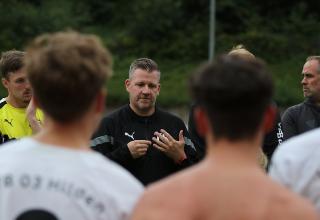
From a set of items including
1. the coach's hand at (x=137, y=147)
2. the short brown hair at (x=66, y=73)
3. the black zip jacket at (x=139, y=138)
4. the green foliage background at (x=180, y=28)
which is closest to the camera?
the short brown hair at (x=66, y=73)

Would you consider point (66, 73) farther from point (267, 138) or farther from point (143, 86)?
point (267, 138)

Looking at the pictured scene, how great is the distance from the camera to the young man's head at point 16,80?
20.0 feet

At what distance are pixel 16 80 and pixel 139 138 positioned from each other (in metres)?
1.06

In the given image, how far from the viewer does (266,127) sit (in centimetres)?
291

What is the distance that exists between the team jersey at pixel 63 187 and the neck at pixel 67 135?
0.03 meters

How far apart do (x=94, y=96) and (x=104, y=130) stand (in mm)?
3188

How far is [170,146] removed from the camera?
6.00 metres

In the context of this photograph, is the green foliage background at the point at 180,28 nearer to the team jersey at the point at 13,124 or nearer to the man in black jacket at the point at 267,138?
the man in black jacket at the point at 267,138

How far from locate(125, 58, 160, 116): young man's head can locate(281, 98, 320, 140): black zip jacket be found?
1.35m

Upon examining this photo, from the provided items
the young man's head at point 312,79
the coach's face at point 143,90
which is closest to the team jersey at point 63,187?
the coach's face at point 143,90

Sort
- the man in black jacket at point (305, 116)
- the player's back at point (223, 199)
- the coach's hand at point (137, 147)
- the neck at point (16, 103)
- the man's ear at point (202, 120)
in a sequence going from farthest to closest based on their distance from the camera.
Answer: the man in black jacket at point (305, 116)
the neck at point (16, 103)
the coach's hand at point (137, 147)
the man's ear at point (202, 120)
the player's back at point (223, 199)

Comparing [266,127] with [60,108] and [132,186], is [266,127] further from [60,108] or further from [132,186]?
[60,108]

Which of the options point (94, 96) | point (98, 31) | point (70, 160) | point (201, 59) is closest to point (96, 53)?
point (94, 96)

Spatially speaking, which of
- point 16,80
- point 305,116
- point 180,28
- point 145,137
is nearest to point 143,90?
point 145,137
